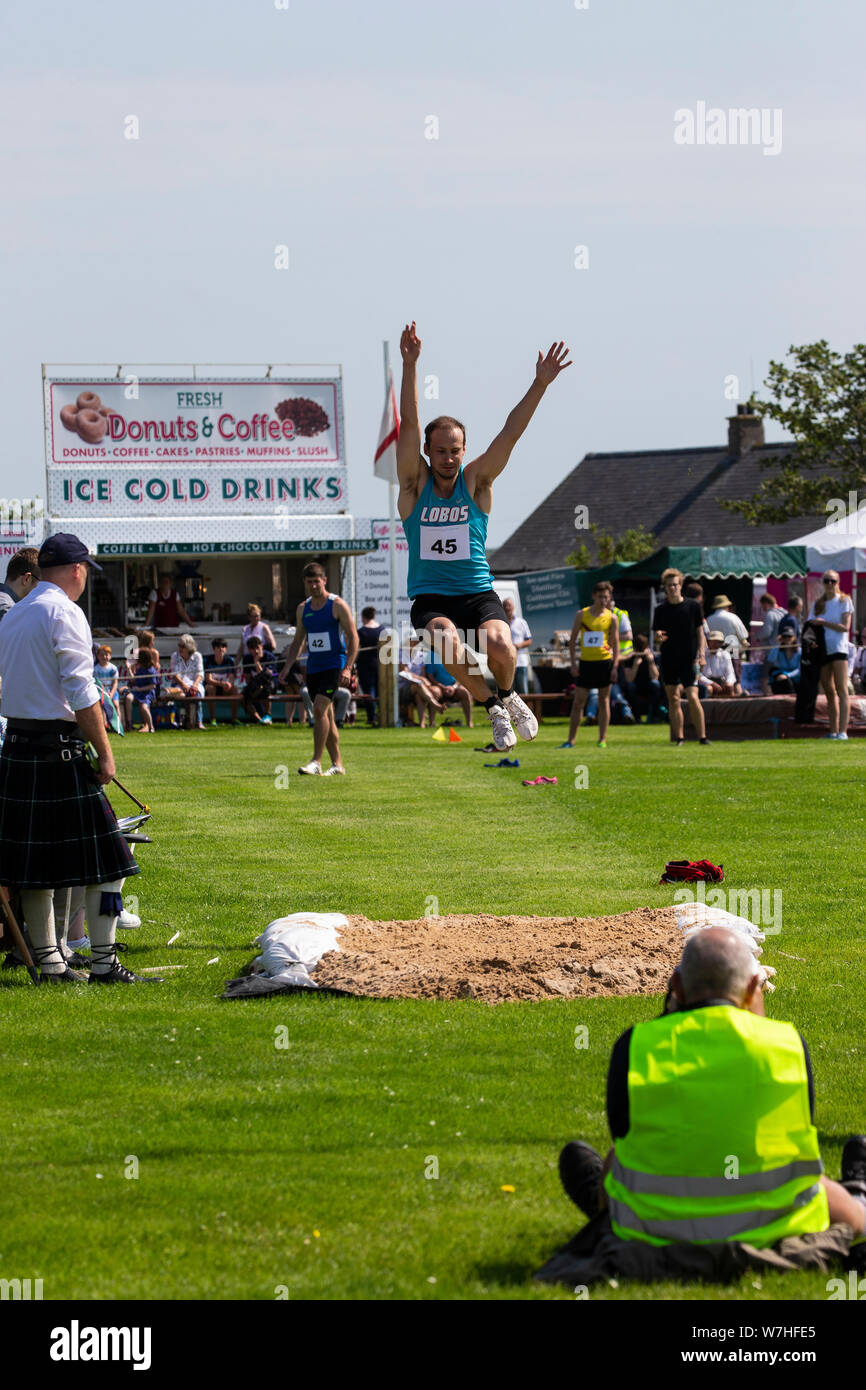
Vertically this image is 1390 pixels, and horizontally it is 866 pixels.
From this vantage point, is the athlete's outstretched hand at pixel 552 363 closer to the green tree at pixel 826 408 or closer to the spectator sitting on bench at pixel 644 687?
the spectator sitting on bench at pixel 644 687

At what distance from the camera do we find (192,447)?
111 feet

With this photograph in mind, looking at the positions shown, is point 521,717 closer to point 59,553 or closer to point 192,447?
point 59,553

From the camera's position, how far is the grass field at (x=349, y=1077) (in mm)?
4504

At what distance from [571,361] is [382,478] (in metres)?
20.6

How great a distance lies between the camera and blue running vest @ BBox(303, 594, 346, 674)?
17.2 metres

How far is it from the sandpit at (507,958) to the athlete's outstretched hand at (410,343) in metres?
3.05

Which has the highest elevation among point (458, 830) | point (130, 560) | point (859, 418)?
point (859, 418)

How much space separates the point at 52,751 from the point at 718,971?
4463 mm

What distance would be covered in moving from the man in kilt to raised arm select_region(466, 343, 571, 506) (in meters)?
2.37

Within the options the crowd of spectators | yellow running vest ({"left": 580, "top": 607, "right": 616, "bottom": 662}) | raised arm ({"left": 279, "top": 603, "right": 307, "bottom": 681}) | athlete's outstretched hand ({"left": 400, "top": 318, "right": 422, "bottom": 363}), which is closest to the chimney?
the crowd of spectators

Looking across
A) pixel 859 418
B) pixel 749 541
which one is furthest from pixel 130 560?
pixel 749 541

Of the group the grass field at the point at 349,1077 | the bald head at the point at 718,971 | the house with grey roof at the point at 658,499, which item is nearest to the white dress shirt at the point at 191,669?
the grass field at the point at 349,1077

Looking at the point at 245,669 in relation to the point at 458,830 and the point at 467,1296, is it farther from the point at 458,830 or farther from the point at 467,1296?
the point at 467,1296

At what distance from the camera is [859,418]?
158ft
